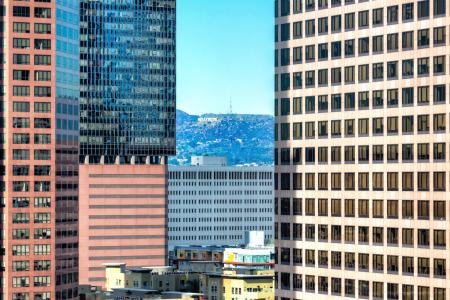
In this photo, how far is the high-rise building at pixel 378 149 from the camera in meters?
182

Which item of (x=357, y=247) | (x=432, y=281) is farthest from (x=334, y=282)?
(x=432, y=281)

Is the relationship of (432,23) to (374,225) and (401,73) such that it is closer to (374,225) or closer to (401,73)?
(401,73)

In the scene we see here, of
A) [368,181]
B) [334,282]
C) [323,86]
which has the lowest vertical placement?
[334,282]

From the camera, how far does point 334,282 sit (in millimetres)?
195500

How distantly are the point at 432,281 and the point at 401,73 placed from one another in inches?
1048

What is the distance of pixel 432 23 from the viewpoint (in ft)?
598

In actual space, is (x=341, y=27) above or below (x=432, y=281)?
above

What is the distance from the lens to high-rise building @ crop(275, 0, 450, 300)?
18175 centimetres

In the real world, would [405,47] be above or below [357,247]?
above

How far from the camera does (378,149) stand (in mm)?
189875

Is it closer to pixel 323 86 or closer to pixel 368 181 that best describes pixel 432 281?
pixel 368 181

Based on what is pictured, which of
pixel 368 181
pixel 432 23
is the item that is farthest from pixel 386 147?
pixel 432 23

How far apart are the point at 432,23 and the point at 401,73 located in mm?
8049

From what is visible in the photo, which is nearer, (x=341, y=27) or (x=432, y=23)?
(x=432, y=23)
